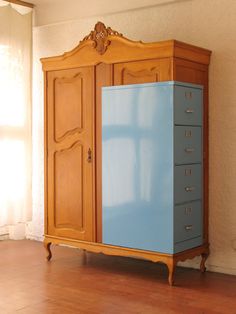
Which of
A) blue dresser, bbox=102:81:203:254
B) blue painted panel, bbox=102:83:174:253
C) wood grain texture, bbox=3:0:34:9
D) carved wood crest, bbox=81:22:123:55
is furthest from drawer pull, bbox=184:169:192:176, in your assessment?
wood grain texture, bbox=3:0:34:9

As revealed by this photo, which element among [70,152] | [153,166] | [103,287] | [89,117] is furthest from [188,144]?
[103,287]

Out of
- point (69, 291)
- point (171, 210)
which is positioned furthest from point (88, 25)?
point (69, 291)

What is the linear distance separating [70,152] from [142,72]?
37.2 inches

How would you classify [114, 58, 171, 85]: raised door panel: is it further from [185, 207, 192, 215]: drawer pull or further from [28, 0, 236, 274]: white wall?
[185, 207, 192, 215]: drawer pull

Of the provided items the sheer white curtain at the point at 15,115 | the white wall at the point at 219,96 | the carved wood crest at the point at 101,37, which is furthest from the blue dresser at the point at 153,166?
the sheer white curtain at the point at 15,115

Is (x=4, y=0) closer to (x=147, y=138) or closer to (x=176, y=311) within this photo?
(x=147, y=138)

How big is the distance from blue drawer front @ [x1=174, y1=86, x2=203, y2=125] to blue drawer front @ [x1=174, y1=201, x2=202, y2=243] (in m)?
0.62

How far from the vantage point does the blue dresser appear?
3.80m

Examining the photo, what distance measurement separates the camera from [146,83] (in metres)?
3.90

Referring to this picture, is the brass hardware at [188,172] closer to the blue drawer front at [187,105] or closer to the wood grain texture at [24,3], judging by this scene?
the blue drawer front at [187,105]

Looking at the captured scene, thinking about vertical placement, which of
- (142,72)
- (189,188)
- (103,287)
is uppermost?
(142,72)

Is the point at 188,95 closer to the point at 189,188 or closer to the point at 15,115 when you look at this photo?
the point at 189,188

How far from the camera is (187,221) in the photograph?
3.94 m

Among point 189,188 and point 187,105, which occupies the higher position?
point 187,105
